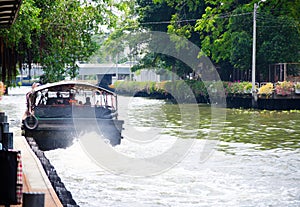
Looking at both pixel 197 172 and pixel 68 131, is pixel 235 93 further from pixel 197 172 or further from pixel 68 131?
pixel 197 172

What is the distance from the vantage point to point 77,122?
17.4m

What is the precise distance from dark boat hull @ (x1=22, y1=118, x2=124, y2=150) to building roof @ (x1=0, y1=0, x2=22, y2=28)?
5.67m

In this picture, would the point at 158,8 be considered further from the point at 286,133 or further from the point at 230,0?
the point at 286,133

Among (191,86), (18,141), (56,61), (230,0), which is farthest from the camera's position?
(191,86)

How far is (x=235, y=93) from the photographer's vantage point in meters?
39.8

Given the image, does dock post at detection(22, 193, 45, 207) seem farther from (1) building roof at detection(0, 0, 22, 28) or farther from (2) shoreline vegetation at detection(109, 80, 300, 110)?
(2) shoreline vegetation at detection(109, 80, 300, 110)

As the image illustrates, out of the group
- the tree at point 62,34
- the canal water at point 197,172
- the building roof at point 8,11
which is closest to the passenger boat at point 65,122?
the canal water at point 197,172

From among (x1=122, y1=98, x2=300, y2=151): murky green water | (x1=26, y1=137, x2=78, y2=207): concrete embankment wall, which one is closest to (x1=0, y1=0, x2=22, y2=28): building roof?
(x1=26, y1=137, x2=78, y2=207): concrete embankment wall

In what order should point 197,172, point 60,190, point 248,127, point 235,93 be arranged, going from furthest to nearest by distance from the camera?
point 235,93 < point 248,127 < point 197,172 < point 60,190

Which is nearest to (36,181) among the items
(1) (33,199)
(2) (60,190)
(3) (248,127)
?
(2) (60,190)

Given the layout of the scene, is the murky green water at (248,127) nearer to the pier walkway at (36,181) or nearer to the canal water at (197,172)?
the canal water at (197,172)

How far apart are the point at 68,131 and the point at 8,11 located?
767 centimetres

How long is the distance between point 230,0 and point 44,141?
26.6 m

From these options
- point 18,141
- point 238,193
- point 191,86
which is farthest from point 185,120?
point 191,86
